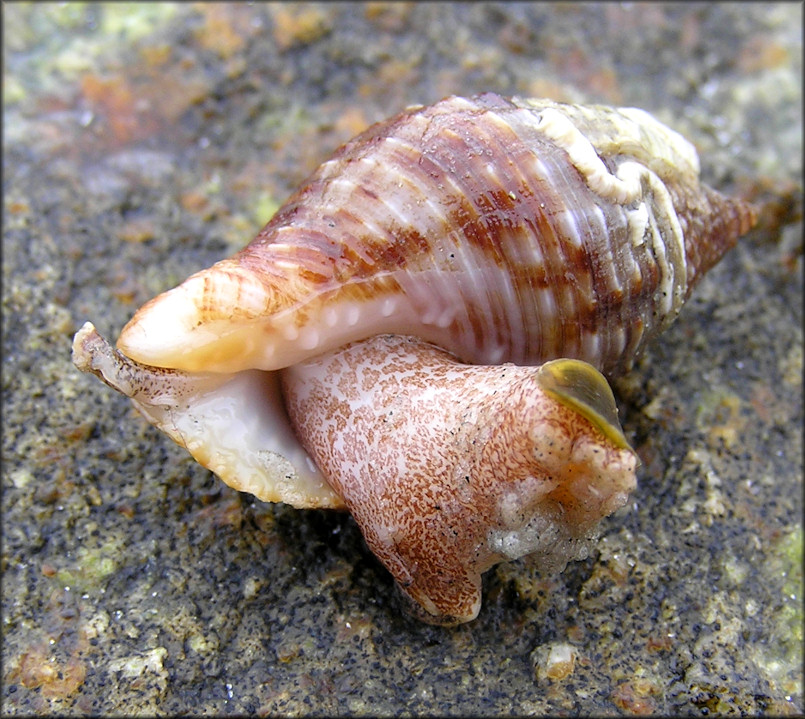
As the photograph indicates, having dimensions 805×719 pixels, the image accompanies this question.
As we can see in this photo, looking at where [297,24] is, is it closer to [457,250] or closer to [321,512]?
[457,250]

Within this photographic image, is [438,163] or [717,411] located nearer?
[438,163]

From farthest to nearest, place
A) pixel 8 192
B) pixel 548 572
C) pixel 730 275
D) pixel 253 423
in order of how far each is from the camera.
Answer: pixel 730 275
pixel 8 192
pixel 253 423
pixel 548 572

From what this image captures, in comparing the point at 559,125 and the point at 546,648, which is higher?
the point at 559,125

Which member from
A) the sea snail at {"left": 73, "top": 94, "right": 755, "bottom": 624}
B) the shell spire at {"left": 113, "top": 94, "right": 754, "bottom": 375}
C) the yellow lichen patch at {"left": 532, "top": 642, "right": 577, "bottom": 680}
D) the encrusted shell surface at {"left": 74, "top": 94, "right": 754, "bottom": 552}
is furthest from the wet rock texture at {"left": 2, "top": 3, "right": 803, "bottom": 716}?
the shell spire at {"left": 113, "top": 94, "right": 754, "bottom": 375}

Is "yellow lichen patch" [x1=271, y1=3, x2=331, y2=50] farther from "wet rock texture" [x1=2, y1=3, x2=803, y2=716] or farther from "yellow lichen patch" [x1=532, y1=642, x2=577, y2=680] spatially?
"yellow lichen patch" [x1=532, y1=642, x2=577, y2=680]

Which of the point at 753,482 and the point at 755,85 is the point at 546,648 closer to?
the point at 753,482

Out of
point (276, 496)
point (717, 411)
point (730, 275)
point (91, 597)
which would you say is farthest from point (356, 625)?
point (730, 275)

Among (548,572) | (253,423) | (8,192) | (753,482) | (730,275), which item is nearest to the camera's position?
(548,572)

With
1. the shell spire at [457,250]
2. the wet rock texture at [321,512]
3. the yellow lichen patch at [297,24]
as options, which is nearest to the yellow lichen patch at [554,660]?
the wet rock texture at [321,512]

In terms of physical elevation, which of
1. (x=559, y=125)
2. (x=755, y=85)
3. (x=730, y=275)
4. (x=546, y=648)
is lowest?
(x=546, y=648)
